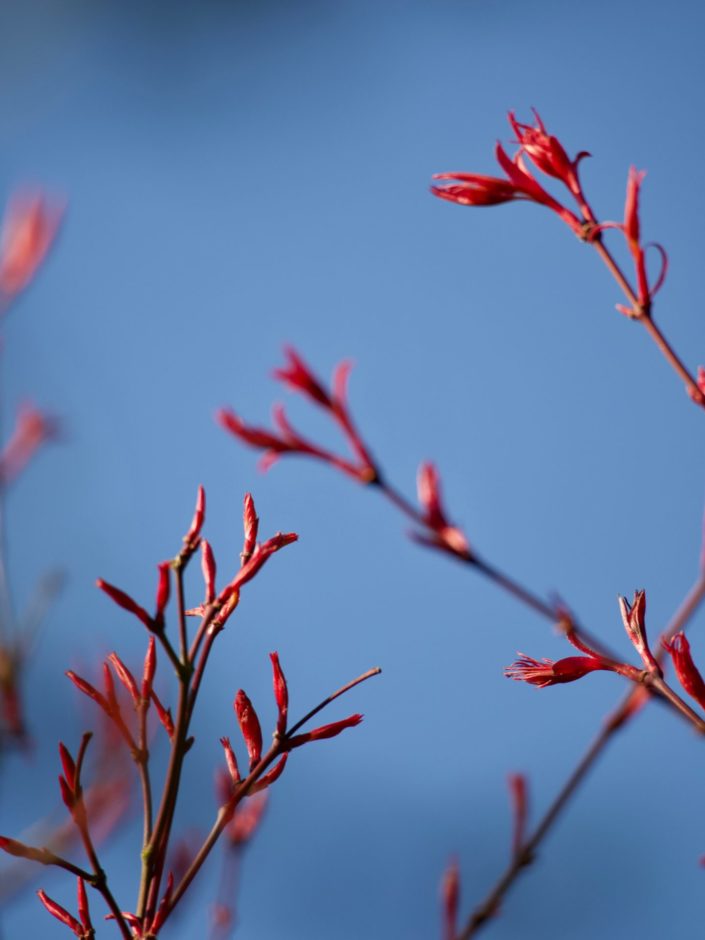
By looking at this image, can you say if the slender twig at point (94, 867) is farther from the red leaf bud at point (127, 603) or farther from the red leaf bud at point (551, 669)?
the red leaf bud at point (551, 669)

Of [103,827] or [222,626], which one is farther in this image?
[103,827]

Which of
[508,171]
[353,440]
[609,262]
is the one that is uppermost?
[508,171]

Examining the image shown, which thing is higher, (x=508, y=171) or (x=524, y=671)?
(x=508, y=171)

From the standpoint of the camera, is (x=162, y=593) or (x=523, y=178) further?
(x=523, y=178)

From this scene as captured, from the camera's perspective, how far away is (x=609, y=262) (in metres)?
0.76

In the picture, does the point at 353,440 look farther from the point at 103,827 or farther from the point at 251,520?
the point at 103,827

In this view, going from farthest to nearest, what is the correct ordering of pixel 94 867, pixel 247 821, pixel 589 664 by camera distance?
pixel 247 821
pixel 589 664
pixel 94 867

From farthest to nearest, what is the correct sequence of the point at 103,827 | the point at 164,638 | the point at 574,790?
1. the point at 103,827
2. the point at 574,790
3. the point at 164,638

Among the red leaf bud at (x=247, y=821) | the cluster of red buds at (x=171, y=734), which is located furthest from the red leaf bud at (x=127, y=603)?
the red leaf bud at (x=247, y=821)

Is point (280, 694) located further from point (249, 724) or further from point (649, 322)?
point (649, 322)

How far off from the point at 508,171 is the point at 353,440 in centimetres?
27

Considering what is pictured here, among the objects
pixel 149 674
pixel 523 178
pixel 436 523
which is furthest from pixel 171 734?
pixel 523 178

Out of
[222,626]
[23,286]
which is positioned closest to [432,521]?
[222,626]

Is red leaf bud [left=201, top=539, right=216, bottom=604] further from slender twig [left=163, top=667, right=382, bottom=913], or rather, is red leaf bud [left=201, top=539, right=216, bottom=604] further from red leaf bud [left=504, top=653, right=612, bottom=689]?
red leaf bud [left=504, top=653, right=612, bottom=689]
